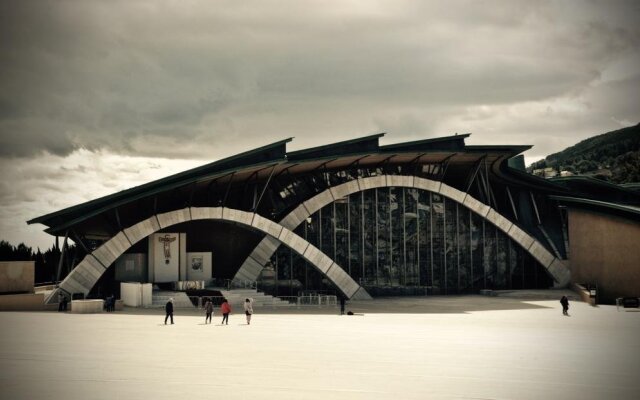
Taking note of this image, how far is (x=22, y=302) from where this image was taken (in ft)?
140

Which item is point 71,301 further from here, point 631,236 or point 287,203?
point 631,236

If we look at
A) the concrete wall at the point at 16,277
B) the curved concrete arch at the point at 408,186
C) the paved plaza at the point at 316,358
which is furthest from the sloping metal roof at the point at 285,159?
the paved plaza at the point at 316,358

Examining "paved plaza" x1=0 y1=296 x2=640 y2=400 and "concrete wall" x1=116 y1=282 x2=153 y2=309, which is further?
"concrete wall" x1=116 y1=282 x2=153 y2=309

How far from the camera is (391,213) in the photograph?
59.7 meters

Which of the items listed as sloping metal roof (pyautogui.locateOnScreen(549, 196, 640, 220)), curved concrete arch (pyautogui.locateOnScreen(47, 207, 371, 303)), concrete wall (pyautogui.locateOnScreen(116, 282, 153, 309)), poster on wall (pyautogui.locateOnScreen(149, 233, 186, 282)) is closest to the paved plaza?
concrete wall (pyautogui.locateOnScreen(116, 282, 153, 309))

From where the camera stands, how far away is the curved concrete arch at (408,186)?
53.6 m

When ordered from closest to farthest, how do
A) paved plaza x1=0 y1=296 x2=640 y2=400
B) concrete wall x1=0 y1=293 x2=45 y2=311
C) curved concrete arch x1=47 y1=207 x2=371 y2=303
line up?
paved plaza x1=0 y1=296 x2=640 y2=400, concrete wall x1=0 y1=293 x2=45 y2=311, curved concrete arch x1=47 y1=207 x2=371 y2=303

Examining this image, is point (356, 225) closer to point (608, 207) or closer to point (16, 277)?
point (608, 207)

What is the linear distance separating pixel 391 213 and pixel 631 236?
1830 cm

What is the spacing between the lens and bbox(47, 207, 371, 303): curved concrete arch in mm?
45688

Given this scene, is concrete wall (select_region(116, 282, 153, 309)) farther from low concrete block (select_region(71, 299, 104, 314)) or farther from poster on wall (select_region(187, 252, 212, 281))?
poster on wall (select_region(187, 252, 212, 281))

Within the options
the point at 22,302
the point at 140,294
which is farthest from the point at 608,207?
the point at 22,302

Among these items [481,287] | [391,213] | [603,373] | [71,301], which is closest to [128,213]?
[71,301]

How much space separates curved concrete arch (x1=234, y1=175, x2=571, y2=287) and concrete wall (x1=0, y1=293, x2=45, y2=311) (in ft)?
46.2
